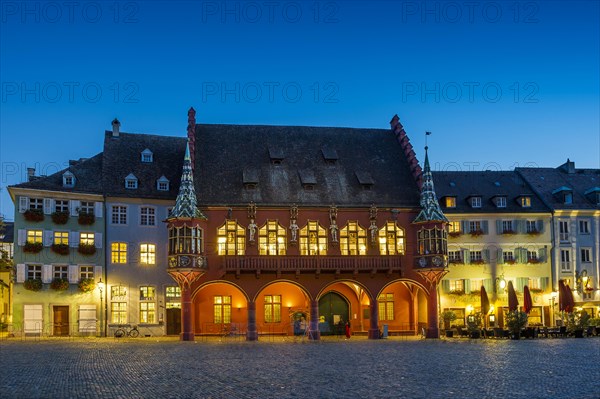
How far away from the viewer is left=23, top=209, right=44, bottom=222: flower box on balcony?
173 feet

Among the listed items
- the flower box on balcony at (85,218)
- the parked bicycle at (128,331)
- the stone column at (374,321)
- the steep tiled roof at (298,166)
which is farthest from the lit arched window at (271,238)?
the flower box on balcony at (85,218)

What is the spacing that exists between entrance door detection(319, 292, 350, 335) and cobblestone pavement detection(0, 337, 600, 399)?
1263 centimetres

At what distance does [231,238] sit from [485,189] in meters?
24.4

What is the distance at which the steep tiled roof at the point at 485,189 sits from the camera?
65250 millimetres

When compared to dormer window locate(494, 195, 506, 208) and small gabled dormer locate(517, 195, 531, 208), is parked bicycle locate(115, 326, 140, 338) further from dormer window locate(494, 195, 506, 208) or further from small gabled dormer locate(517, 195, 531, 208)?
small gabled dormer locate(517, 195, 531, 208)

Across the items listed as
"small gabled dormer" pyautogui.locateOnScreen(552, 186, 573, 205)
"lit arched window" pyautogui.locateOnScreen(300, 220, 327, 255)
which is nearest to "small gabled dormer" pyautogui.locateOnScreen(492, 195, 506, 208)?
"small gabled dormer" pyautogui.locateOnScreen(552, 186, 573, 205)

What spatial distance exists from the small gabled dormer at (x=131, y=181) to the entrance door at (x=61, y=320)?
9276mm

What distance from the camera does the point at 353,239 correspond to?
2167 inches

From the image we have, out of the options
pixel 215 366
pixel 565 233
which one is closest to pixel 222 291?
pixel 215 366

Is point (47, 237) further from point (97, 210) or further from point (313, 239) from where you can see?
point (313, 239)

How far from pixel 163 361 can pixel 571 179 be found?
48.5 m

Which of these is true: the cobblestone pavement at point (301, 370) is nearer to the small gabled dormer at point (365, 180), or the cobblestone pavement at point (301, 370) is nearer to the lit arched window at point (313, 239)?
the lit arched window at point (313, 239)

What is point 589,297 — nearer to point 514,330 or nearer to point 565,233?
point 565,233

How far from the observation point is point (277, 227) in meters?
54.0
